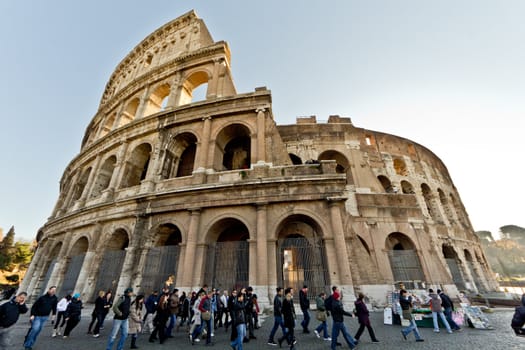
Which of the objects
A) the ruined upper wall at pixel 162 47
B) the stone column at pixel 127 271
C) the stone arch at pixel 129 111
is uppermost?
the ruined upper wall at pixel 162 47

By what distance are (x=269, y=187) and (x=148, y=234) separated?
236 inches

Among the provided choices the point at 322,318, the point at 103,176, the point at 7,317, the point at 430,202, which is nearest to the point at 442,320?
the point at 322,318

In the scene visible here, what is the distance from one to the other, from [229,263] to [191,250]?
1.72 m

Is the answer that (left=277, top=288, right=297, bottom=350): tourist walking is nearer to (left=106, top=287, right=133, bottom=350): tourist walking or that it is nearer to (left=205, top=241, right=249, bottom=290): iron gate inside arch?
(left=106, top=287, right=133, bottom=350): tourist walking

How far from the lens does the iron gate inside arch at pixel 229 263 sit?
927 cm

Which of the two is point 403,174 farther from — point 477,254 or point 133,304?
point 133,304

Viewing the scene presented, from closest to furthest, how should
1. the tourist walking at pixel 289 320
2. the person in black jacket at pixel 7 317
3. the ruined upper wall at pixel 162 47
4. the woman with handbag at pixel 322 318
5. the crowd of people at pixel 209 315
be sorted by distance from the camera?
the person in black jacket at pixel 7 317, the crowd of people at pixel 209 315, the tourist walking at pixel 289 320, the woman with handbag at pixel 322 318, the ruined upper wall at pixel 162 47

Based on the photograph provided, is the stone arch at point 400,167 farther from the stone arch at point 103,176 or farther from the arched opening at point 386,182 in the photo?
the stone arch at point 103,176

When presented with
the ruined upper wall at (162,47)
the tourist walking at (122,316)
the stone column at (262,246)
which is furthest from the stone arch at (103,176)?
the tourist walking at (122,316)

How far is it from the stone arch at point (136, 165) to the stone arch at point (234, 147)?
192 inches

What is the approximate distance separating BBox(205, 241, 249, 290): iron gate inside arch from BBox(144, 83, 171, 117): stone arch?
Result: 11191 millimetres

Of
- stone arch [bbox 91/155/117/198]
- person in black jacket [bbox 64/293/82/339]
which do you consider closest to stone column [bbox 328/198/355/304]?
person in black jacket [bbox 64/293/82/339]

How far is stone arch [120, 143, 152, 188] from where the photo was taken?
12.9 m

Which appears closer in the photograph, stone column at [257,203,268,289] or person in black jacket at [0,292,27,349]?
person in black jacket at [0,292,27,349]
